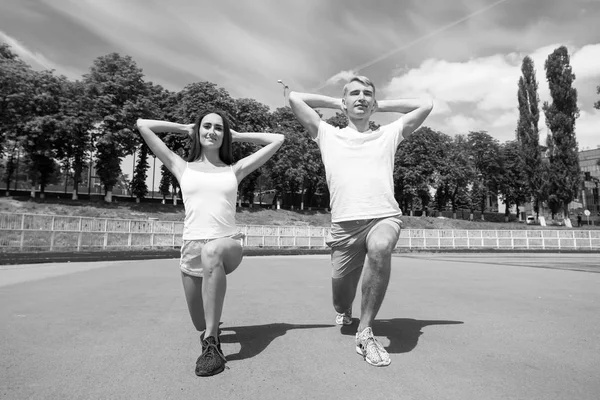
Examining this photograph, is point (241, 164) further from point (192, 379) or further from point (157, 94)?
point (157, 94)

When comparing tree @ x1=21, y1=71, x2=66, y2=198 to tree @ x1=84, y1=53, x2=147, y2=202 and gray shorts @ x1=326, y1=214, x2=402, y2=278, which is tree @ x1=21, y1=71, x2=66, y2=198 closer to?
tree @ x1=84, y1=53, x2=147, y2=202

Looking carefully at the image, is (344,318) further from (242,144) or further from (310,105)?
(242,144)

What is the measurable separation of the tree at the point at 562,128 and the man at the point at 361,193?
159ft

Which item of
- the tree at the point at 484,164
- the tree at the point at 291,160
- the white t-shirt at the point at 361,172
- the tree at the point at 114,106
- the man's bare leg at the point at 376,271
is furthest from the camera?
the tree at the point at 484,164

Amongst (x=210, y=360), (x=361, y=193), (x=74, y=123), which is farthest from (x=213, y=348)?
(x=74, y=123)

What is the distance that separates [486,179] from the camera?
56.9m

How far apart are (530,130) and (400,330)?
5079 centimetres

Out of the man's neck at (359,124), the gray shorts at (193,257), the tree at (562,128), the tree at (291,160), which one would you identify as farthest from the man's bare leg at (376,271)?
the tree at (562,128)

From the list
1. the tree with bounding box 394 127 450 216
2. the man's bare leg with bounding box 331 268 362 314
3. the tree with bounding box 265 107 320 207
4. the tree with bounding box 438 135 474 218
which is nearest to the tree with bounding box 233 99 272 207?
the tree with bounding box 265 107 320 207

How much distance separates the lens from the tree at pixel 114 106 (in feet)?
108

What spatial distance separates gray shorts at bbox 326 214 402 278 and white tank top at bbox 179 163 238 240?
841 millimetres

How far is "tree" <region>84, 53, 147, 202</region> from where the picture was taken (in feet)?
108

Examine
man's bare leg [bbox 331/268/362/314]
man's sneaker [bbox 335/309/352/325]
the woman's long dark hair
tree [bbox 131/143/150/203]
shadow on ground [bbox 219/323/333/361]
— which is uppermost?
tree [bbox 131/143/150/203]

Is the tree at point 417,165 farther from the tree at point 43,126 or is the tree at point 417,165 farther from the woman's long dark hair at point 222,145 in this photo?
the woman's long dark hair at point 222,145
